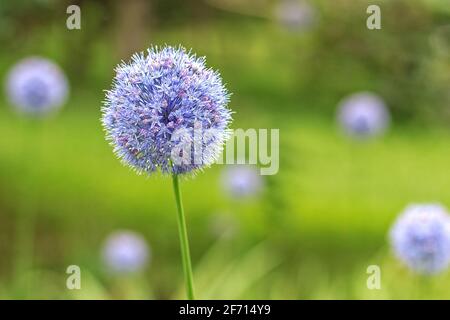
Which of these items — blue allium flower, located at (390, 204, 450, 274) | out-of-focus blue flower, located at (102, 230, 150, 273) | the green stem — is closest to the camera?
the green stem

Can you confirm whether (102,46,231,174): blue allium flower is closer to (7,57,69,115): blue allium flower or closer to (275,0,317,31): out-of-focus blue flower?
(7,57,69,115): blue allium flower

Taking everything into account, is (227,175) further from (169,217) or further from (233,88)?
(233,88)

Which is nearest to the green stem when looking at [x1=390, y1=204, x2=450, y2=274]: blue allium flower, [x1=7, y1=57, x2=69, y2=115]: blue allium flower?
[x1=390, y1=204, x2=450, y2=274]: blue allium flower

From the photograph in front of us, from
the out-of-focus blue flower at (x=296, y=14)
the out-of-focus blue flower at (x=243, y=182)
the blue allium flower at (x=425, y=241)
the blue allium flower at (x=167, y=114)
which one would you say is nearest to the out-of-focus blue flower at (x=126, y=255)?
the out-of-focus blue flower at (x=243, y=182)

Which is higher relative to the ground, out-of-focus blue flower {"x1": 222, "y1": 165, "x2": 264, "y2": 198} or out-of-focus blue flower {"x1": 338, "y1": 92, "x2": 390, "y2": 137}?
out-of-focus blue flower {"x1": 338, "y1": 92, "x2": 390, "y2": 137}

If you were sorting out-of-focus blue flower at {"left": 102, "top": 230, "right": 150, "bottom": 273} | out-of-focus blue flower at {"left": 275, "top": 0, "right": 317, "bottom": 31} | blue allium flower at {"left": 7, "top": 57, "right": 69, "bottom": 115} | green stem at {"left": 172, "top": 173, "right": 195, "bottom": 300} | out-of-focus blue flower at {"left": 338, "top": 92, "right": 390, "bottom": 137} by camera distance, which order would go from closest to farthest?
green stem at {"left": 172, "top": 173, "right": 195, "bottom": 300}
blue allium flower at {"left": 7, "top": 57, "right": 69, "bottom": 115}
out-of-focus blue flower at {"left": 102, "top": 230, "right": 150, "bottom": 273}
out-of-focus blue flower at {"left": 338, "top": 92, "right": 390, "bottom": 137}
out-of-focus blue flower at {"left": 275, "top": 0, "right": 317, "bottom": 31}

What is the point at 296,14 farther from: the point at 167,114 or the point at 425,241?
the point at 167,114

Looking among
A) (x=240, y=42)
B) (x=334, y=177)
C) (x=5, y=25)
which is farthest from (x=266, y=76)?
(x=5, y=25)
